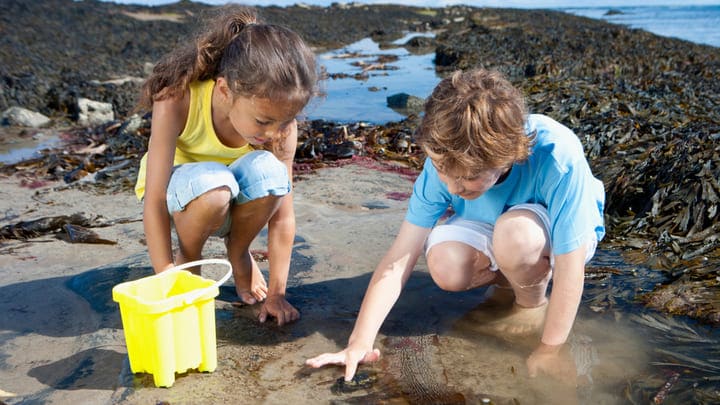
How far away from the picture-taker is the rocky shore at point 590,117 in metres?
3.07

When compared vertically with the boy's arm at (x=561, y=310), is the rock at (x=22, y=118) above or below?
below

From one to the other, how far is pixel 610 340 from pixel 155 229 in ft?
5.75

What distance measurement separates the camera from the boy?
6.02ft

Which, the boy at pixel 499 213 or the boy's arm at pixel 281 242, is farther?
the boy's arm at pixel 281 242

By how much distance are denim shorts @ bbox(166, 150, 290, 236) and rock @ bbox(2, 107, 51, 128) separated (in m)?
5.51

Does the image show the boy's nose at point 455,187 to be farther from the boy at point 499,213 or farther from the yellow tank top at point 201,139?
the yellow tank top at point 201,139

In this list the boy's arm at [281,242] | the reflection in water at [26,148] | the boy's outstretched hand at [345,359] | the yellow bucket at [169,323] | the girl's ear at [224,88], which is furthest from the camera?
the reflection in water at [26,148]

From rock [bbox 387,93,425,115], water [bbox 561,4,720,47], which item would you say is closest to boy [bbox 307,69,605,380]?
rock [bbox 387,93,425,115]

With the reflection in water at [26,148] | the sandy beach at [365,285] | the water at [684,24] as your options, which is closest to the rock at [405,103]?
the sandy beach at [365,285]

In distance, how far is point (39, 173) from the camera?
4836mm

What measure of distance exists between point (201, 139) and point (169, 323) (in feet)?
3.06

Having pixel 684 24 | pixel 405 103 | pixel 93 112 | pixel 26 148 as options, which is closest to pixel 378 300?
pixel 26 148

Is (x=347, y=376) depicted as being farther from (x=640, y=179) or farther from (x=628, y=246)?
(x=640, y=179)

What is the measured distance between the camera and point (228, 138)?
2.50 meters
